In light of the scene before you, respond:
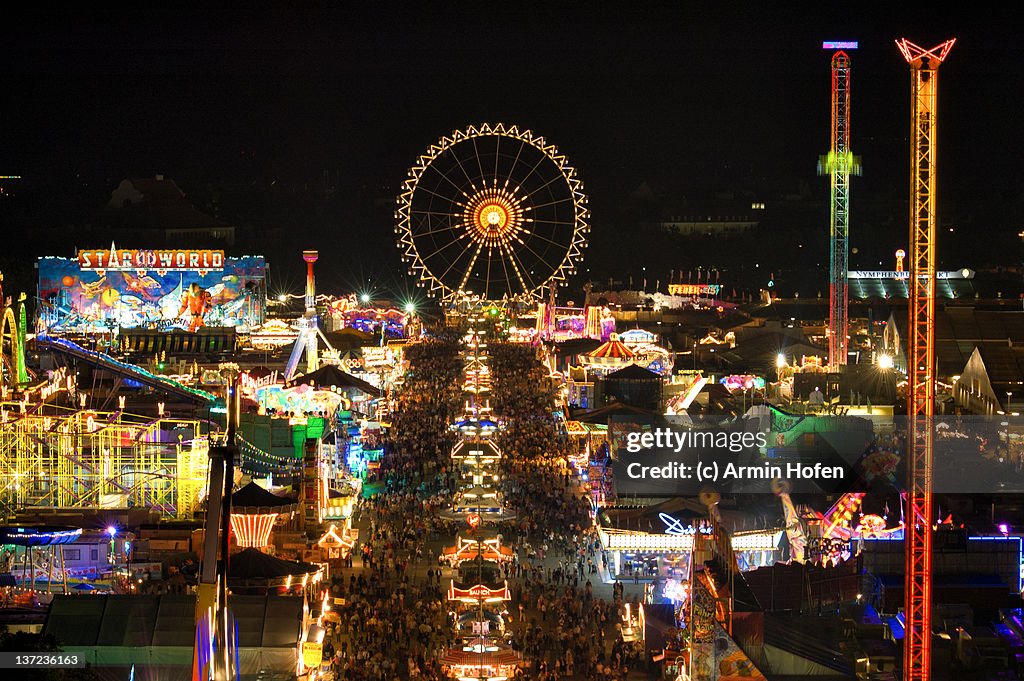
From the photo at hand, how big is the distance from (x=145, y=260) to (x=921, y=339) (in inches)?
2076

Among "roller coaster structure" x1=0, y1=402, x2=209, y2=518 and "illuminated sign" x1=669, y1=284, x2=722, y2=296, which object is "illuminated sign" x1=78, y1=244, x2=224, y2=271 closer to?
"illuminated sign" x1=669, y1=284, x2=722, y2=296

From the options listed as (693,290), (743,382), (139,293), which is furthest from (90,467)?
(693,290)

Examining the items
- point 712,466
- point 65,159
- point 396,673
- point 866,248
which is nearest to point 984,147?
point 866,248

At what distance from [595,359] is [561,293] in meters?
47.8

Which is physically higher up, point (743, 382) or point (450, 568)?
point (743, 382)

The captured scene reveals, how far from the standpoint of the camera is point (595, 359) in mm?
53688

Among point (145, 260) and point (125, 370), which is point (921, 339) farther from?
point (145, 260)

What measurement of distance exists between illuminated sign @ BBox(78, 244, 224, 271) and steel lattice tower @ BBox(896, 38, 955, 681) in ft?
172

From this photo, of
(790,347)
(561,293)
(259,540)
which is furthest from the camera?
(561,293)

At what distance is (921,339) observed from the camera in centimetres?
1964

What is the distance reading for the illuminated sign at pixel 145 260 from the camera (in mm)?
69125

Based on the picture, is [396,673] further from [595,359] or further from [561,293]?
[561,293]

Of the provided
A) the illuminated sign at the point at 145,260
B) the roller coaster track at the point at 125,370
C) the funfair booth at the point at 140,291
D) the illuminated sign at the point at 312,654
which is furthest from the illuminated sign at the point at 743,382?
the illuminated sign at the point at 145,260

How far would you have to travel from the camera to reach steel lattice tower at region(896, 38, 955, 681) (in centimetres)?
1883
